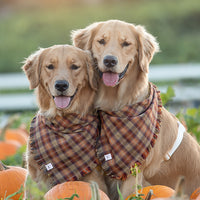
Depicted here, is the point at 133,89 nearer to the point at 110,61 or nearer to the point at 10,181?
the point at 110,61

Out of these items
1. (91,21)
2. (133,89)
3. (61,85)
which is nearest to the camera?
(61,85)

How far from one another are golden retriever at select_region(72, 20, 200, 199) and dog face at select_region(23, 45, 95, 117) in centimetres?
15

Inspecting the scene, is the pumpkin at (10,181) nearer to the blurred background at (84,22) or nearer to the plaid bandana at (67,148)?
the plaid bandana at (67,148)

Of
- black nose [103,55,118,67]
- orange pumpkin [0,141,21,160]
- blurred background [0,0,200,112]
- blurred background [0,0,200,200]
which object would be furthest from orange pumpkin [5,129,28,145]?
blurred background [0,0,200,112]

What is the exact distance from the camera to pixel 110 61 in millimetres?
3625

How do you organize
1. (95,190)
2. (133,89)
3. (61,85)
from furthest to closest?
(133,89) → (61,85) → (95,190)

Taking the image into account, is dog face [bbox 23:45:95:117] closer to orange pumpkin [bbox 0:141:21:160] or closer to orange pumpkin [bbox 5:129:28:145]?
orange pumpkin [bbox 0:141:21:160]

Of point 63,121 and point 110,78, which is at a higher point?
point 110,78

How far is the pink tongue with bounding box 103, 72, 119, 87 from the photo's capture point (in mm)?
3686

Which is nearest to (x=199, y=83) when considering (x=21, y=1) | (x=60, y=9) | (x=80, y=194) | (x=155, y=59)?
(x=155, y=59)

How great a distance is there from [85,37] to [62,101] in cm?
74

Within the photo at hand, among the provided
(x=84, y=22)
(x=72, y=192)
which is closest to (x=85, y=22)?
(x=84, y=22)

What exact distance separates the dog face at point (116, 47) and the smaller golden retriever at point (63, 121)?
0.43 feet

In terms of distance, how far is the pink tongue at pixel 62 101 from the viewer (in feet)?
11.6
